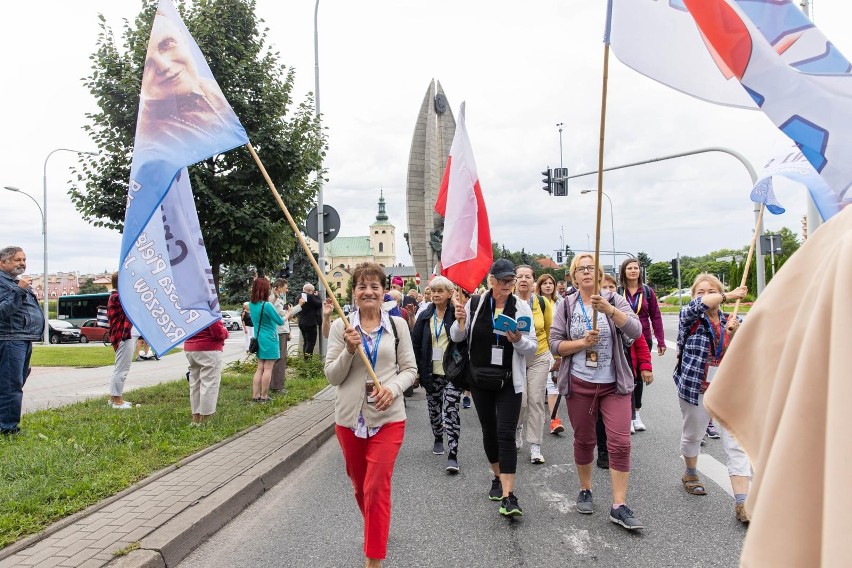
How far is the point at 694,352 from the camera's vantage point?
494 centimetres

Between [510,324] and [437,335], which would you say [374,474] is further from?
[437,335]

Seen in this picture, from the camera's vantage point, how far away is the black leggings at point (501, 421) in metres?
4.63

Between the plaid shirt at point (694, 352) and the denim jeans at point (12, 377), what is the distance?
6.50 meters

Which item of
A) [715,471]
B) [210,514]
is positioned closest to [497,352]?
[210,514]

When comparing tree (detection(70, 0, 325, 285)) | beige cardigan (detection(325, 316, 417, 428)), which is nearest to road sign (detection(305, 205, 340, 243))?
tree (detection(70, 0, 325, 285))

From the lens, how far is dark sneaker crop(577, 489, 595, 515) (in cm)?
455

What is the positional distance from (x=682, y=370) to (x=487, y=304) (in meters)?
1.73

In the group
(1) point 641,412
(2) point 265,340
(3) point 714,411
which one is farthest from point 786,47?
(2) point 265,340

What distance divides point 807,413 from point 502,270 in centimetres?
396

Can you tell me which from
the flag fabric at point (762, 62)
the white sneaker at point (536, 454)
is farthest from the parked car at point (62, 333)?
the flag fabric at point (762, 62)

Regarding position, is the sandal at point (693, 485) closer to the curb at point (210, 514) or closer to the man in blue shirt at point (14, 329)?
the curb at point (210, 514)

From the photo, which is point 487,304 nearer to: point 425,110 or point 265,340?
point 265,340

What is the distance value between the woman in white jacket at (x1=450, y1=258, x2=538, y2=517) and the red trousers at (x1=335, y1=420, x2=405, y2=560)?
126cm

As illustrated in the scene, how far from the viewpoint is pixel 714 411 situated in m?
1.26
